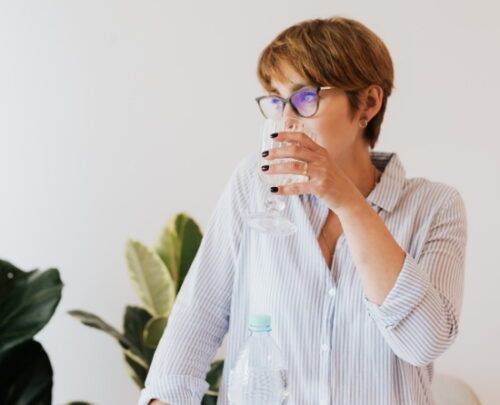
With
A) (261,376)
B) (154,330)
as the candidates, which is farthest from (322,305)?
(154,330)

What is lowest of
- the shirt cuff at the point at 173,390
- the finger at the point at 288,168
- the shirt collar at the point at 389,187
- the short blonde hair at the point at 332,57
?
the shirt cuff at the point at 173,390

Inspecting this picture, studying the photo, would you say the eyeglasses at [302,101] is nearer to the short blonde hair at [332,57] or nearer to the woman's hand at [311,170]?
the short blonde hair at [332,57]

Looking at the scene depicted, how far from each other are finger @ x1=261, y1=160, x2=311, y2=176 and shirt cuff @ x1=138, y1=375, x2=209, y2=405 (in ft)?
1.52

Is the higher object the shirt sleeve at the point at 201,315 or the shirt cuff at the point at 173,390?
the shirt sleeve at the point at 201,315

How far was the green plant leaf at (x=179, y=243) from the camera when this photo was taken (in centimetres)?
206

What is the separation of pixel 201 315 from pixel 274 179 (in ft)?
1.21

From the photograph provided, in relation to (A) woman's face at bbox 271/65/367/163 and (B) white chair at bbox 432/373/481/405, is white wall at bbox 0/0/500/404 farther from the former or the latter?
(A) woman's face at bbox 271/65/367/163

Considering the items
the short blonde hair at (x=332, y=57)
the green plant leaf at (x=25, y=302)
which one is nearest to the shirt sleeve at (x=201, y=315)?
the short blonde hair at (x=332, y=57)

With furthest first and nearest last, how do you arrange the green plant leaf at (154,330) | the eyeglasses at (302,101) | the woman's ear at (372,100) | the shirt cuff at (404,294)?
the green plant leaf at (154,330)
the woman's ear at (372,100)
the eyeglasses at (302,101)
the shirt cuff at (404,294)

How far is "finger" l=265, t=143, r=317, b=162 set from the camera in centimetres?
102

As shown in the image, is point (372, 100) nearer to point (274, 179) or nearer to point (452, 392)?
point (274, 179)

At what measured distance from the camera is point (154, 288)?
6.64 ft

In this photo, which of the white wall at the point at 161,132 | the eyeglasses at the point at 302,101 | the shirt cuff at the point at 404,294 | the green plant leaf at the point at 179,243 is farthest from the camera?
the white wall at the point at 161,132

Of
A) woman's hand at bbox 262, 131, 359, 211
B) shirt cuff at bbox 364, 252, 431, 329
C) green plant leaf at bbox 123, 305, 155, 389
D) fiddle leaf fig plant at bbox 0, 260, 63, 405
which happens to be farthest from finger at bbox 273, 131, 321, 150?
green plant leaf at bbox 123, 305, 155, 389
